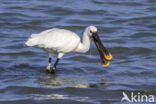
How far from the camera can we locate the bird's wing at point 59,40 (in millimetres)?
10383

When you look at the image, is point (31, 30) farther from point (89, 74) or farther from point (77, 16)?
point (89, 74)

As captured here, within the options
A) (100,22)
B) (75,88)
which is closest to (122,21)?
(100,22)

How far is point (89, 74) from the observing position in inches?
414

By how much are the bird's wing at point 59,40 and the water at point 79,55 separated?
60 centimetres

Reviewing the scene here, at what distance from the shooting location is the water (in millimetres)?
8828

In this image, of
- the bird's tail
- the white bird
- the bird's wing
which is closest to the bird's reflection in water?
the white bird

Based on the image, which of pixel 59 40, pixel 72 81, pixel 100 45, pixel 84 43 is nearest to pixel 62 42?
pixel 59 40

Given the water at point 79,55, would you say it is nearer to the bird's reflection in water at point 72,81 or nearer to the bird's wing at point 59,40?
the bird's reflection in water at point 72,81

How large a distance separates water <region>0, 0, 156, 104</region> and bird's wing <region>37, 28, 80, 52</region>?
60 centimetres

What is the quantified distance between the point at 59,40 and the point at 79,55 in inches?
74.1

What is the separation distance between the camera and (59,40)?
1048 cm

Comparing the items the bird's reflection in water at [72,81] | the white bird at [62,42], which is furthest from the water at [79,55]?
the white bird at [62,42]

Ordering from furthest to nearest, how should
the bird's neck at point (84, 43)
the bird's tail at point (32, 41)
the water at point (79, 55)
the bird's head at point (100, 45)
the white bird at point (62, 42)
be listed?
1. the bird's neck at point (84, 43)
2. the bird's head at point (100, 45)
3. the white bird at point (62, 42)
4. the bird's tail at point (32, 41)
5. the water at point (79, 55)

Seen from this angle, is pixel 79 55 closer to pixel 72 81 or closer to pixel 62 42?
pixel 62 42
